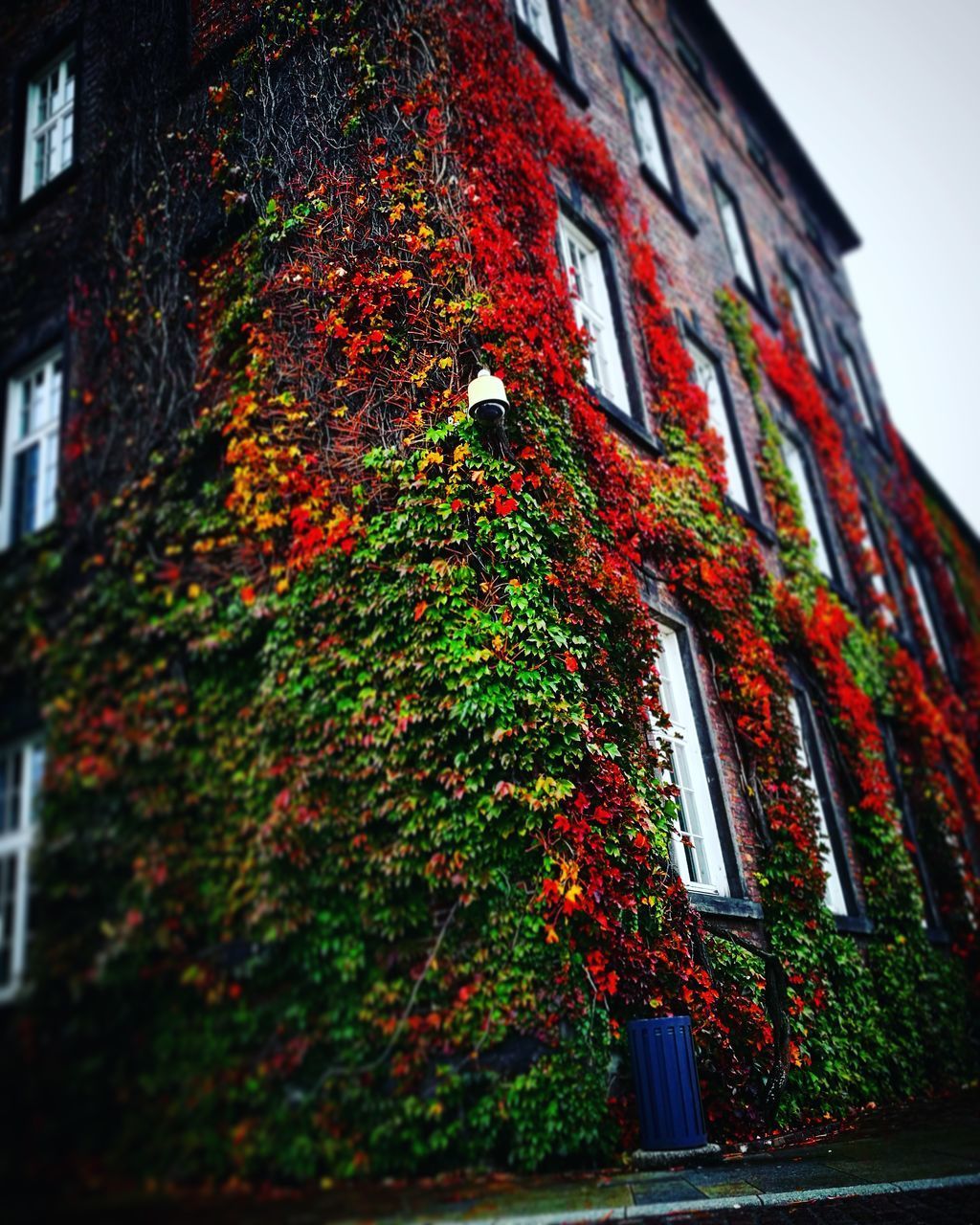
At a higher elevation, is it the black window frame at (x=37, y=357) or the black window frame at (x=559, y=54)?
the black window frame at (x=559, y=54)

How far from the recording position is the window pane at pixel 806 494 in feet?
48.0

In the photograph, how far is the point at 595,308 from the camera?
1059 cm

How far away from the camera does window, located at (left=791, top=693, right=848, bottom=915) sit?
10547 mm

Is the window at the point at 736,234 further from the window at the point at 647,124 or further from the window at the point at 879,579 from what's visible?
the window at the point at 879,579

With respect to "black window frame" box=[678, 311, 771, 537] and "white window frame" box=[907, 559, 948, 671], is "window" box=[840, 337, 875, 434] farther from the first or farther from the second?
"black window frame" box=[678, 311, 771, 537]

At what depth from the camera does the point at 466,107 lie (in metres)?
8.77

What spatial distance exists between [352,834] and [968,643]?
18.0 meters

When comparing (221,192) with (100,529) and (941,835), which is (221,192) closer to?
(100,529)

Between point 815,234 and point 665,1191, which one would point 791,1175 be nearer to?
point 665,1191

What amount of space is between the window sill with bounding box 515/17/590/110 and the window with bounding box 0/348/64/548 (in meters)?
6.21

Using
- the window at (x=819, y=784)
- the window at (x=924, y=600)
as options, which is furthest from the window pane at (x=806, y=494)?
the window at (x=924, y=600)

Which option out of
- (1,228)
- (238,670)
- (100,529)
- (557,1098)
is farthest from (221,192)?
(557,1098)

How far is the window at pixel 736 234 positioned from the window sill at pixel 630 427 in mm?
7345

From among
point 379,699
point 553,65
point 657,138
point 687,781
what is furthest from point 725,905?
point 657,138
